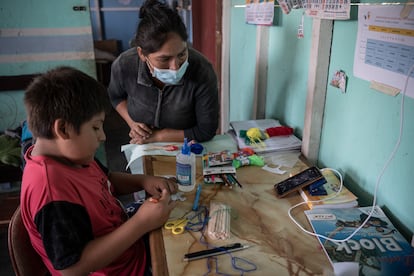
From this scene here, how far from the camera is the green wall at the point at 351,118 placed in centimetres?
94

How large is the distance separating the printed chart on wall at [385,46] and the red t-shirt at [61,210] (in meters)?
0.86

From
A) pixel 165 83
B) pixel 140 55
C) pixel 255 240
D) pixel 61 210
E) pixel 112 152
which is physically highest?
pixel 140 55

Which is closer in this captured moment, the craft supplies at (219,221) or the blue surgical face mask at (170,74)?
the craft supplies at (219,221)

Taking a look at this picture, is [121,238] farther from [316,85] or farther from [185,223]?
[316,85]

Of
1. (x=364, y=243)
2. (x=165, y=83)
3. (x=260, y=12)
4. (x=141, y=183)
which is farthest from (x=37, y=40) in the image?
(x=364, y=243)

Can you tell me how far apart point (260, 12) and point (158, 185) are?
3.68 feet

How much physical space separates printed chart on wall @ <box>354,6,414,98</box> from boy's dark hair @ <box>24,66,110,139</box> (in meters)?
0.78

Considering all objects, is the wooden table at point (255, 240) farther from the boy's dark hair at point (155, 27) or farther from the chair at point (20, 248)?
the boy's dark hair at point (155, 27)

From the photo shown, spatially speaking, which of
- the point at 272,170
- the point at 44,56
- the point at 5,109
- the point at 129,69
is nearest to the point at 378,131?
the point at 272,170

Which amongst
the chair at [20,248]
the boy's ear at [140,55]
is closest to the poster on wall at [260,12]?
the boy's ear at [140,55]

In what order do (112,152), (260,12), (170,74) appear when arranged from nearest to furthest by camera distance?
(170,74)
(260,12)
(112,152)

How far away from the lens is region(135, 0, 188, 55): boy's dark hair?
1.34 metres

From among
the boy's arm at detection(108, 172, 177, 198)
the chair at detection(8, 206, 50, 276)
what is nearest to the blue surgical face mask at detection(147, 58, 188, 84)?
the boy's arm at detection(108, 172, 177, 198)

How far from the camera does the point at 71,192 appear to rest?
829 millimetres
